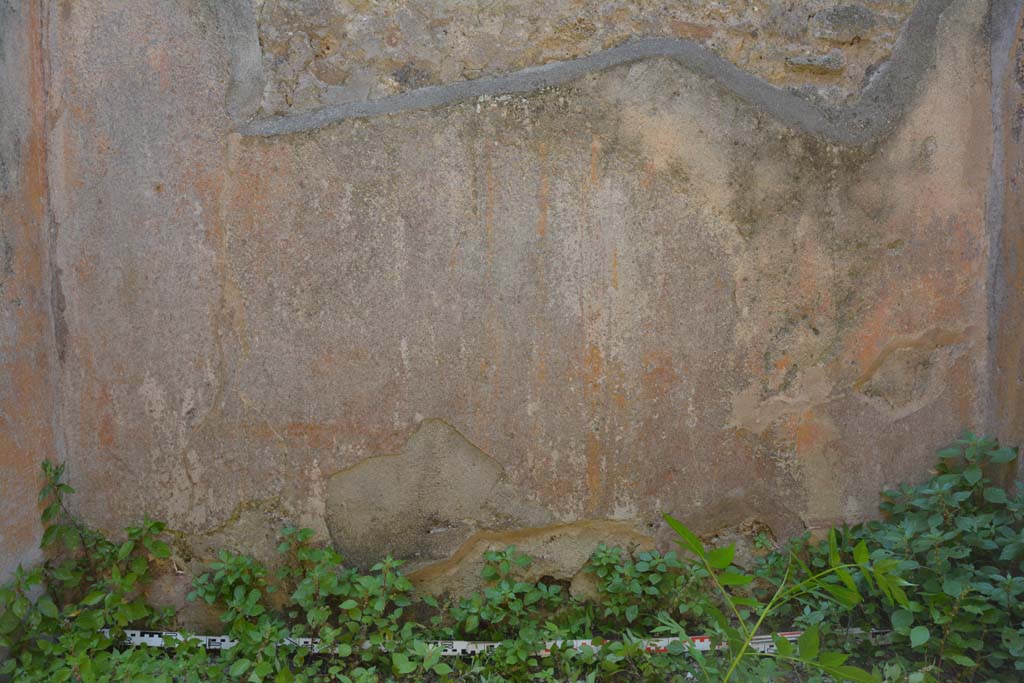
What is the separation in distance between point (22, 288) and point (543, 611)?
1535 millimetres

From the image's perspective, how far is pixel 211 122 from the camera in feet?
6.66

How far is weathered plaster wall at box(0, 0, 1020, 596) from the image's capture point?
2.04 metres

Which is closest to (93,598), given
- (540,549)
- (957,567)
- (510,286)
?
(540,549)

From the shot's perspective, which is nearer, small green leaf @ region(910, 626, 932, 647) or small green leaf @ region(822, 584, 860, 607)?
small green leaf @ region(822, 584, 860, 607)

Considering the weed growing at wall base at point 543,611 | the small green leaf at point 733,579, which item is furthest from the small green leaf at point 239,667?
the small green leaf at point 733,579

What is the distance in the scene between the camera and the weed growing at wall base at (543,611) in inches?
74.5

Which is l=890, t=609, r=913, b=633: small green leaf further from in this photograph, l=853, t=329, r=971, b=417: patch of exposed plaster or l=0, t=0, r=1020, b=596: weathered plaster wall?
l=853, t=329, r=971, b=417: patch of exposed plaster

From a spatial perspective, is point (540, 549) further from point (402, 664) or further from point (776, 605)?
point (776, 605)

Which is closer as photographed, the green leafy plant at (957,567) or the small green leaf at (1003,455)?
the green leafy plant at (957,567)

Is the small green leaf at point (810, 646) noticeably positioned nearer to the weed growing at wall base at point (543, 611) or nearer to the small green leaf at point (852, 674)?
the small green leaf at point (852, 674)

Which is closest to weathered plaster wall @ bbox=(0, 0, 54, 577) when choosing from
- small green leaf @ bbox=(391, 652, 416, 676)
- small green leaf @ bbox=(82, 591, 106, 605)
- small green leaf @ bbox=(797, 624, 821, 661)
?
small green leaf @ bbox=(82, 591, 106, 605)

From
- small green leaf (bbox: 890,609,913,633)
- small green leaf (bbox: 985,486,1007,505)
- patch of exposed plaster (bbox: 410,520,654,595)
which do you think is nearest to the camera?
small green leaf (bbox: 890,609,913,633)

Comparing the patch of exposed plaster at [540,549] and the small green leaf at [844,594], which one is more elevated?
the small green leaf at [844,594]

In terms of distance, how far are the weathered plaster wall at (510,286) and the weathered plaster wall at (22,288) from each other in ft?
0.19
